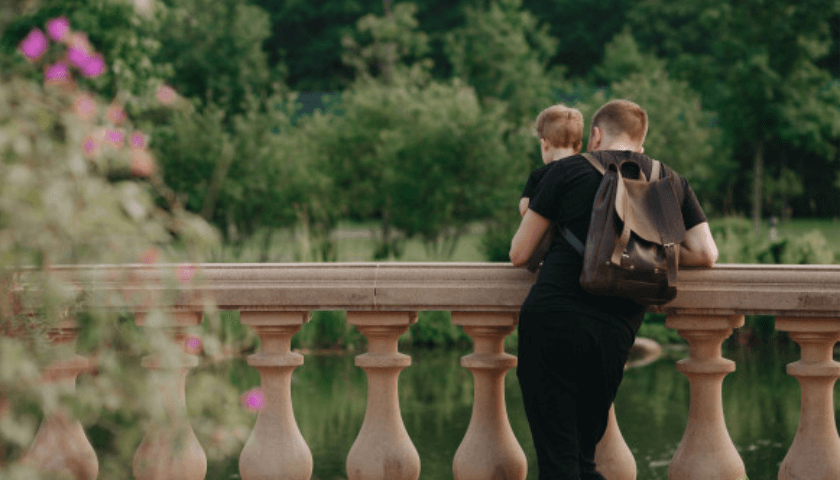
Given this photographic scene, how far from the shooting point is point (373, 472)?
11.9 ft

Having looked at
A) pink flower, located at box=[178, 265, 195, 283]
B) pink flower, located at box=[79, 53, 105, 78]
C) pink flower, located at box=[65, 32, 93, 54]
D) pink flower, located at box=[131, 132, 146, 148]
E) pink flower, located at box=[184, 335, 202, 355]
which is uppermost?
pink flower, located at box=[65, 32, 93, 54]

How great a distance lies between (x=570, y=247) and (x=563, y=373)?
0.36 metres

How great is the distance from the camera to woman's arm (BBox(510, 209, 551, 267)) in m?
3.39

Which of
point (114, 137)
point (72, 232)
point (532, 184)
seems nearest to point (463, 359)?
point (532, 184)

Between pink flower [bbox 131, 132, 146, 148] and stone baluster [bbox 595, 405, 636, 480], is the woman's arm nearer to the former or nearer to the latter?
stone baluster [bbox 595, 405, 636, 480]

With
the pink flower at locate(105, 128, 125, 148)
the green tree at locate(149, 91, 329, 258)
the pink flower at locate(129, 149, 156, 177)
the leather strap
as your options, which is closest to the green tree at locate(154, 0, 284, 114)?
the green tree at locate(149, 91, 329, 258)

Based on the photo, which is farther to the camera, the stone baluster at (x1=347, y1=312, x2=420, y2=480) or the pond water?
the pond water

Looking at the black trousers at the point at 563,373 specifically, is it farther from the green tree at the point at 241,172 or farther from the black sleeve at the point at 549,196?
the green tree at the point at 241,172

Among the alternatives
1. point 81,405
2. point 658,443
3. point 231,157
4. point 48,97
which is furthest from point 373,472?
point 231,157

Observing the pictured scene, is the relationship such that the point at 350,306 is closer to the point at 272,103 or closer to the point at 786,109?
the point at 272,103

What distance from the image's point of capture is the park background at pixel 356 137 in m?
2.43

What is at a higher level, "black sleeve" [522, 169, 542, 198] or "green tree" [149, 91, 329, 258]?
"green tree" [149, 91, 329, 258]

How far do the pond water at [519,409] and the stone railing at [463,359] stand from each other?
4291 mm

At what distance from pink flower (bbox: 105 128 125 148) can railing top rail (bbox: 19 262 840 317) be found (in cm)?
85
